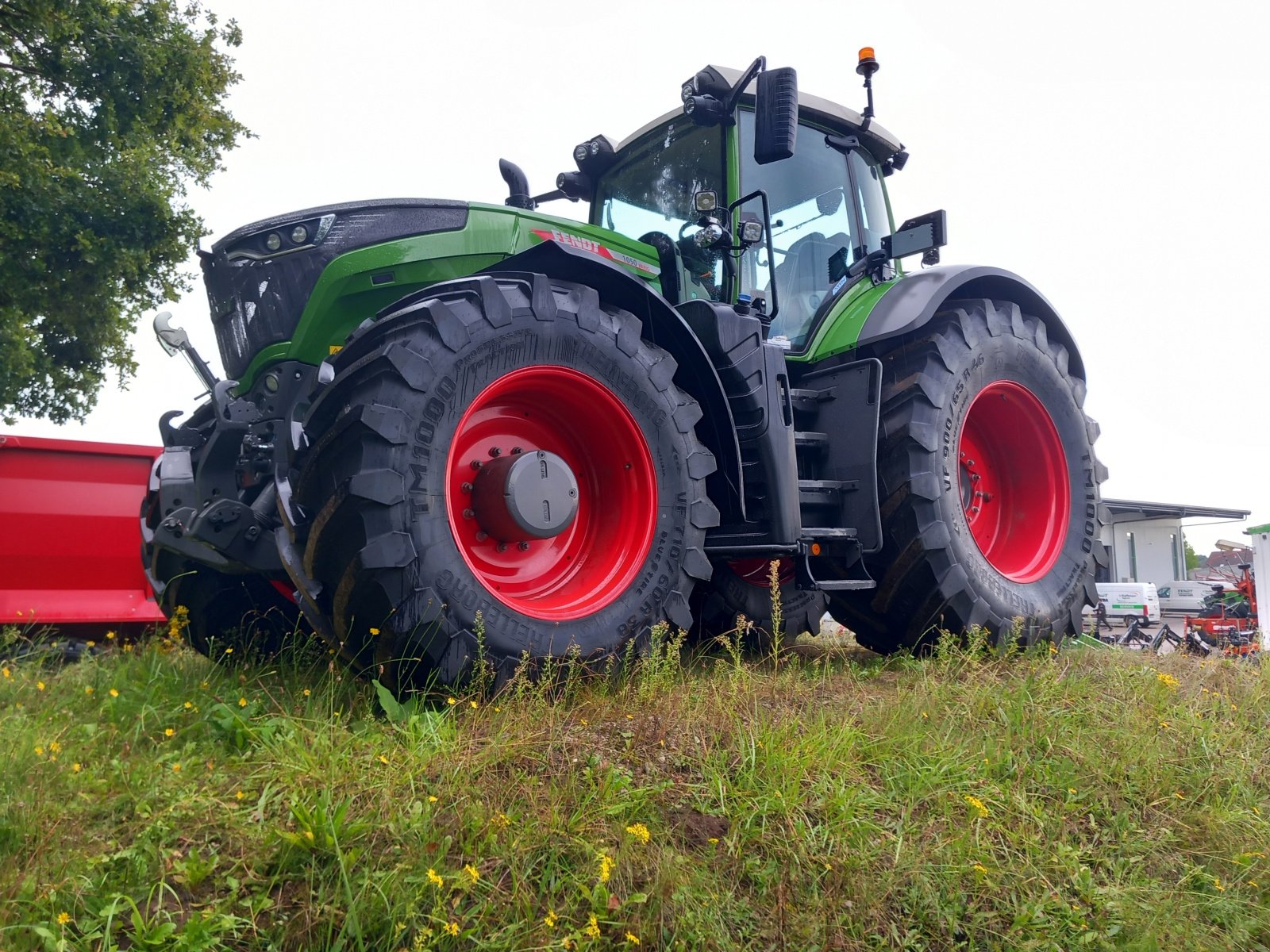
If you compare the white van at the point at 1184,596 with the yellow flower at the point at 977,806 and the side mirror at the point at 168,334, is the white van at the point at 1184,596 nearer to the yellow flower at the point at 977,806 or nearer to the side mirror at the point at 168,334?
the yellow flower at the point at 977,806

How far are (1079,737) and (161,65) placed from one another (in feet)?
38.8

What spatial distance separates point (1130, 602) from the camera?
19.8 metres

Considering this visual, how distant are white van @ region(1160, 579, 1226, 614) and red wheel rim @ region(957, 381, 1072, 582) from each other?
2171cm

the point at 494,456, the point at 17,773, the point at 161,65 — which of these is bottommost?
the point at 17,773

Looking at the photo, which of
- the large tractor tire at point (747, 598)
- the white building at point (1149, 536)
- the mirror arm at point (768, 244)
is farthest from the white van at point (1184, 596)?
the mirror arm at point (768, 244)

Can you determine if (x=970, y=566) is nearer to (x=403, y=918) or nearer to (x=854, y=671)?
(x=854, y=671)

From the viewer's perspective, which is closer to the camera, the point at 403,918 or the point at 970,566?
the point at 403,918

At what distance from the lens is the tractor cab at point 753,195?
4488mm

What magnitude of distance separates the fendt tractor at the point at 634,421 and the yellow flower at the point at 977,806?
0.90 m

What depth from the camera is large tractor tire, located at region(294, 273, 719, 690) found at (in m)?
2.85

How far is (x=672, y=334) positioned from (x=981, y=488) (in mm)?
2462

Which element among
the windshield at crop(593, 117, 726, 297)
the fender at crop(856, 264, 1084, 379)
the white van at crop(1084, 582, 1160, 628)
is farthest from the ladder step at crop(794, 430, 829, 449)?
the white van at crop(1084, 582, 1160, 628)

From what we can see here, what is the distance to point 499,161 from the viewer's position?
508 cm

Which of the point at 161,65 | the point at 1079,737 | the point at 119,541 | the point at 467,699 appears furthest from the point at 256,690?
the point at 161,65
